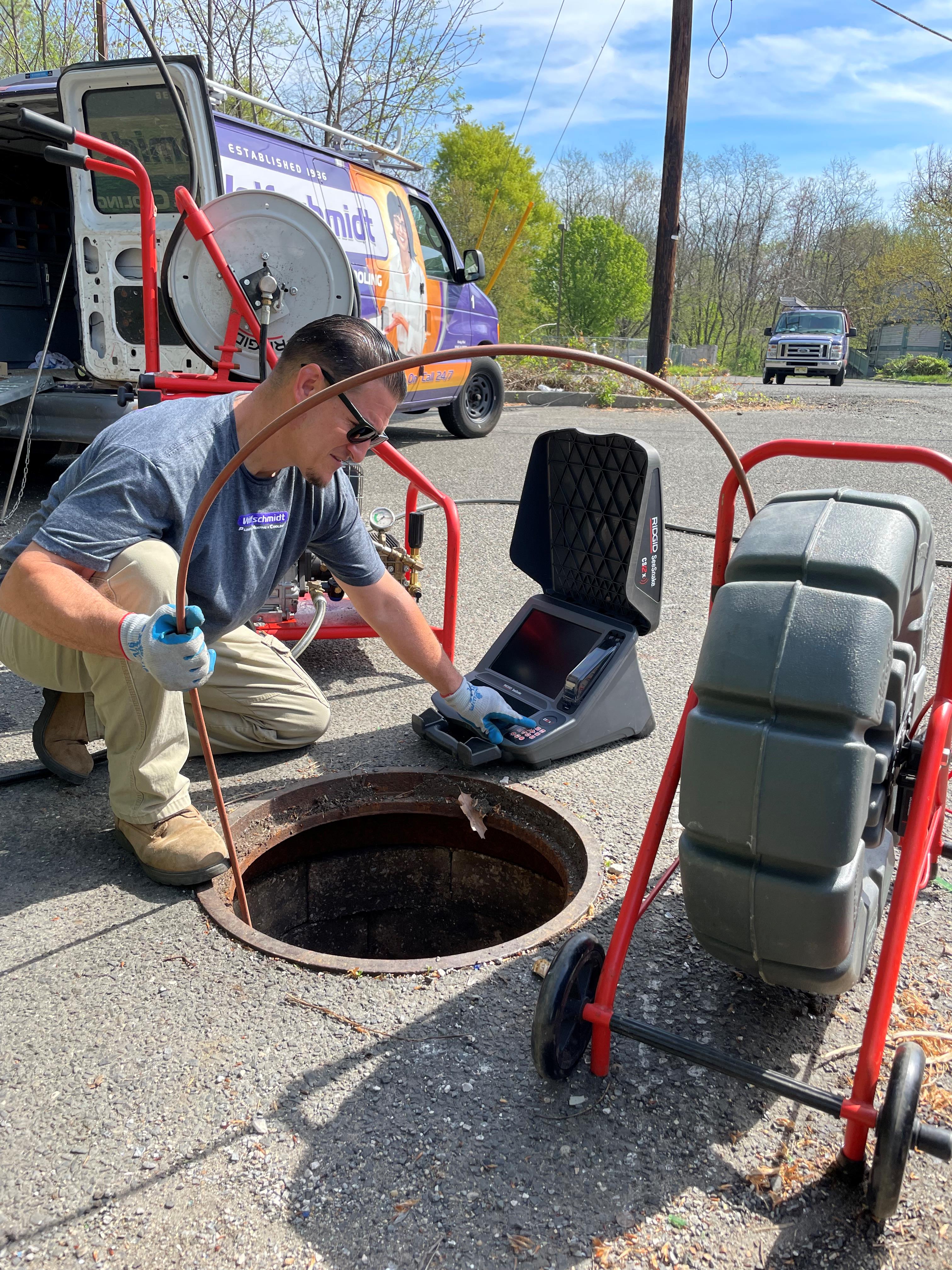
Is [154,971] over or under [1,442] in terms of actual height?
under

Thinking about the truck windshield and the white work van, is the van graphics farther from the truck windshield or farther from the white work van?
the truck windshield

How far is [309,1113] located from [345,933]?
1.73m

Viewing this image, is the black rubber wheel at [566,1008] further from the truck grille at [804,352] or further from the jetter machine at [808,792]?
the truck grille at [804,352]

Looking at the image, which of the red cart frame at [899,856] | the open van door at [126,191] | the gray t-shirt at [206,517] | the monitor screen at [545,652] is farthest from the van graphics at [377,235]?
the red cart frame at [899,856]

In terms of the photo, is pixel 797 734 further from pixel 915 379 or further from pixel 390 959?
pixel 915 379

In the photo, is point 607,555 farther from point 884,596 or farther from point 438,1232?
point 438,1232

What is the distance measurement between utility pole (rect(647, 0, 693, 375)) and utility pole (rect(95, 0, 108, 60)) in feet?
25.5

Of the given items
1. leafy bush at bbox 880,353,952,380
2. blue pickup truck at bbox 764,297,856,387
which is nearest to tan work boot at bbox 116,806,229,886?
blue pickup truck at bbox 764,297,856,387

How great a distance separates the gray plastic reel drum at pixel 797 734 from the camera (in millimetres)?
1483

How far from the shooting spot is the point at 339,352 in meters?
2.43

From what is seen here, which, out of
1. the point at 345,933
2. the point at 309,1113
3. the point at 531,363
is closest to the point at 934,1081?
the point at 309,1113

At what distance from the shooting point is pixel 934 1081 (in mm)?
1862

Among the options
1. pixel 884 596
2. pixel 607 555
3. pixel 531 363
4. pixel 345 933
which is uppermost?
pixel 531 363

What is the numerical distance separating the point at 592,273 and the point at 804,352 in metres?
16.8
